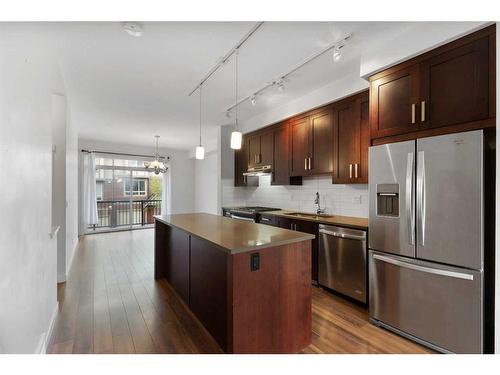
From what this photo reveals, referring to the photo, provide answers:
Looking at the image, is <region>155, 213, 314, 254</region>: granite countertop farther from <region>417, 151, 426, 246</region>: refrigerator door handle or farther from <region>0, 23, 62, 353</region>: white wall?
<region>0, 23, 62, 353</region>: white wall

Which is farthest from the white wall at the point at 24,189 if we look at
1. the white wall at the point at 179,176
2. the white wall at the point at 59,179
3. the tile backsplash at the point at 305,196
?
the white wall at the point at 179,176

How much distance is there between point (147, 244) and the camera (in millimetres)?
5430

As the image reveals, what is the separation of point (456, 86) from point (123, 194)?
786cm

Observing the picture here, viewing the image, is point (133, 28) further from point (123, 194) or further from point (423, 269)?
point (123, 194)

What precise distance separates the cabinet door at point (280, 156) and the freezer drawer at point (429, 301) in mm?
1988

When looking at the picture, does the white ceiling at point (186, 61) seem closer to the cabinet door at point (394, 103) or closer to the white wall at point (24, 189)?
the cabinet door at point (394, 103)

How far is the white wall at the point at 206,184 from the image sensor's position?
23.2 ft

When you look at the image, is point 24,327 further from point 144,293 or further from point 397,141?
point 397,141

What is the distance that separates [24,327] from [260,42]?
269cm

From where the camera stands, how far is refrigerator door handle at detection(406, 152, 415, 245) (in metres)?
1.94

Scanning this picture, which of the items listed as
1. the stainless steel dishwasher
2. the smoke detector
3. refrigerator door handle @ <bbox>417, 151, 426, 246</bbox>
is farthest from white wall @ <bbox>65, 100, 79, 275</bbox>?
refrigerator door handle @ <bbox>417, 151, 426, 246</bbox>

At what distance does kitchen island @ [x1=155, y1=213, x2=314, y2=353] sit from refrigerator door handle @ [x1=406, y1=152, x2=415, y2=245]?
0.84 meters
